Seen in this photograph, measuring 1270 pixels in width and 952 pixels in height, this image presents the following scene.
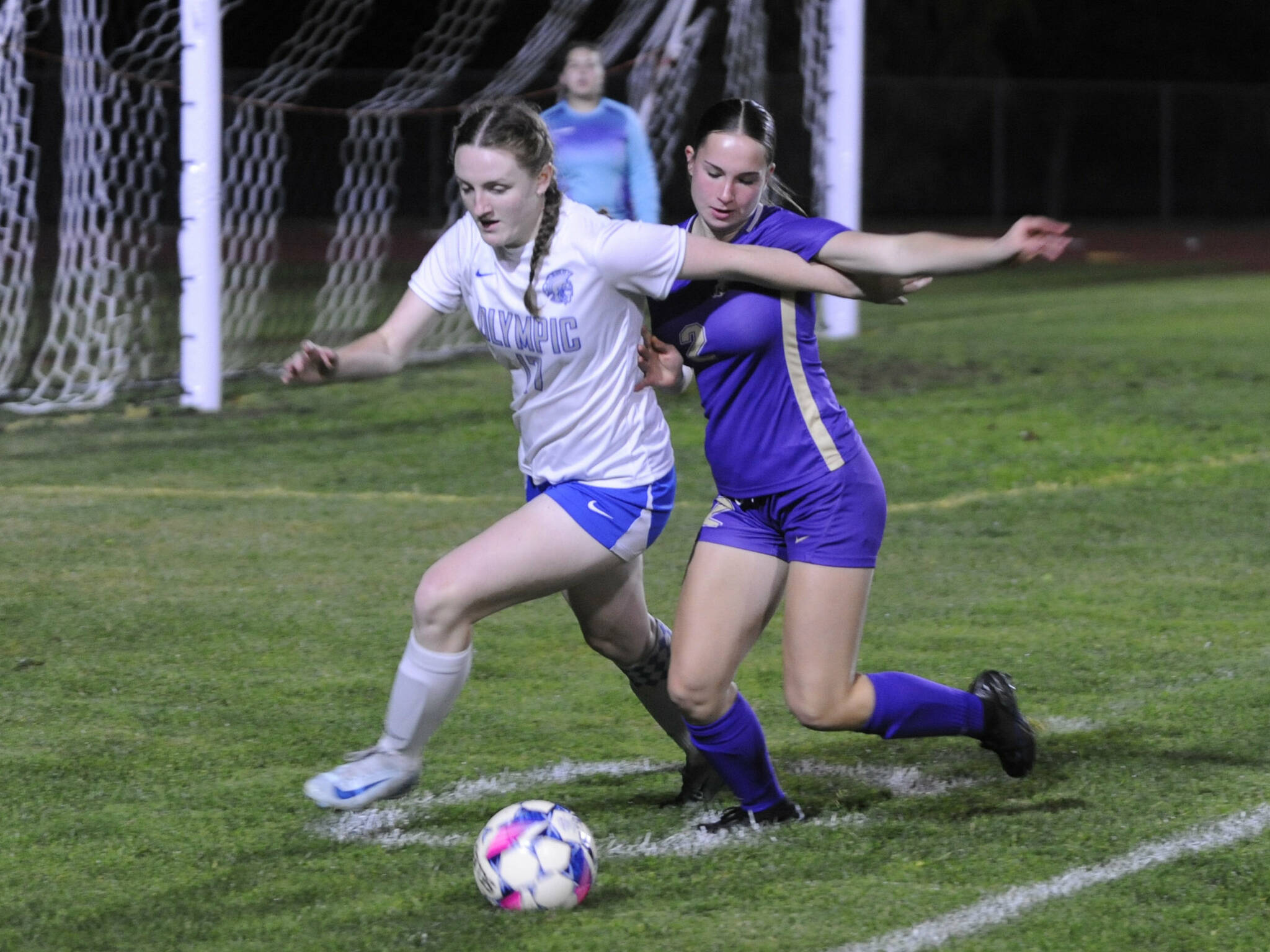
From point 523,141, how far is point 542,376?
536 mm

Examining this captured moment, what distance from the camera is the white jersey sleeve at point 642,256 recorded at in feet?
12.8

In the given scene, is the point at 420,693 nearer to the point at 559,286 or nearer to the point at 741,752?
the point at 741,752

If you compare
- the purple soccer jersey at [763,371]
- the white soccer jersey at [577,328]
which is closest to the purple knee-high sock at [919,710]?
the purple soccer jersey at [763,371]

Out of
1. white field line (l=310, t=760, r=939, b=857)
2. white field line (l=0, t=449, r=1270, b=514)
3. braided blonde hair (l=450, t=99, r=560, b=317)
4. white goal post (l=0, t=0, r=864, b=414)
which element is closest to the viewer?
braided blonde hair (l=450, t=99, r=560, b=317)

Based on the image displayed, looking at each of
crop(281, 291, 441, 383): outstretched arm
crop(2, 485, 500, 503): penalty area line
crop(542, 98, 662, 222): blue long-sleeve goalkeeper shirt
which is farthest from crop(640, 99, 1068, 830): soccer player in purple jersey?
crop(542, 98, 662, 222): blue long-sleeve goalkeeper shirt

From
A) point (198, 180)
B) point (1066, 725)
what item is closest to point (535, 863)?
point (1066, 725)

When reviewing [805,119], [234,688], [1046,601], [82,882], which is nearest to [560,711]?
[234,688]

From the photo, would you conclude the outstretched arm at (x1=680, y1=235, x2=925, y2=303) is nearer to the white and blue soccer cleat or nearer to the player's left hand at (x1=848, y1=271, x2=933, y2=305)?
the player's left hand at (x1=848, y1=271, x2=933, y2=305)

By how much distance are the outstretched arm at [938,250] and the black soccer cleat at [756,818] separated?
130cm

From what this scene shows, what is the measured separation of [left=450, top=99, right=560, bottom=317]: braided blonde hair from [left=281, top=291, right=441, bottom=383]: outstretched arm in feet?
1.38

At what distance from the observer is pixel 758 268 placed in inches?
152

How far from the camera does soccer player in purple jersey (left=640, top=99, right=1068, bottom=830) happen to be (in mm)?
3979

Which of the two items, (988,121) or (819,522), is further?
(988,121)

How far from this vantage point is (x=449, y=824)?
4258 millimetres
